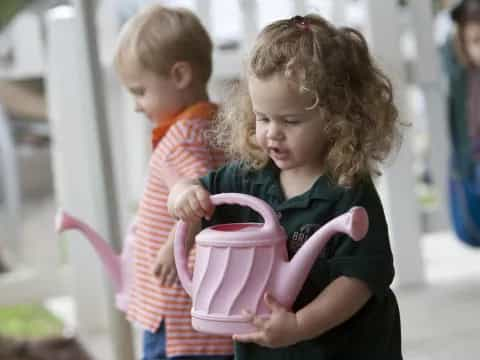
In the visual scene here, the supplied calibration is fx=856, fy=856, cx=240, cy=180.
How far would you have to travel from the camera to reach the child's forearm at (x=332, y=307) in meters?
0.87

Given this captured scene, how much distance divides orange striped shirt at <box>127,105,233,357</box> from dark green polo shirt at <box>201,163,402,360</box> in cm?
25

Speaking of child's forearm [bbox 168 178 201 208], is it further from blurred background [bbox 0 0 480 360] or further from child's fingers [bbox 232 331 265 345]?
blurred background [bbox 0 0 480 360]

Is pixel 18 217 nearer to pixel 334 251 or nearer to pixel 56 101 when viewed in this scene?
pixel 56 101

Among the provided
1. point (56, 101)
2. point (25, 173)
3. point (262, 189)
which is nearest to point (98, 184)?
point (56, 101)

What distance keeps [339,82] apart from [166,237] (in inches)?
16.9

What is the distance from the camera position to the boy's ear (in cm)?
125

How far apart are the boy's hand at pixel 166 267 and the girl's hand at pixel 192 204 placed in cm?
18

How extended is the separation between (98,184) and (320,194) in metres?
0.99

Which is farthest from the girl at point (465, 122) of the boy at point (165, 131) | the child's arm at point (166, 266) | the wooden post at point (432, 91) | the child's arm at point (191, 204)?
the child's arm at point (191, 204)

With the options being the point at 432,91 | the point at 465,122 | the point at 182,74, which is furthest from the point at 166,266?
the point at 432,91

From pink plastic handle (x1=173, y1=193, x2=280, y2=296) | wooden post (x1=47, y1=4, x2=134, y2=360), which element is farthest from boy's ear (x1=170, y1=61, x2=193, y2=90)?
wooden post (x1=47, y1=4, x2=134, y2=360)

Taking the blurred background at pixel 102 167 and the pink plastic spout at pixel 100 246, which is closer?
the pink plastic spout at pixel 100 246

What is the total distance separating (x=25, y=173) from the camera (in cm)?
339

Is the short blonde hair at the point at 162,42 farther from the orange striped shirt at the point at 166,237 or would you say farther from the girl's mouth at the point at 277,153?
the girl's mouth at the point at 277,153
